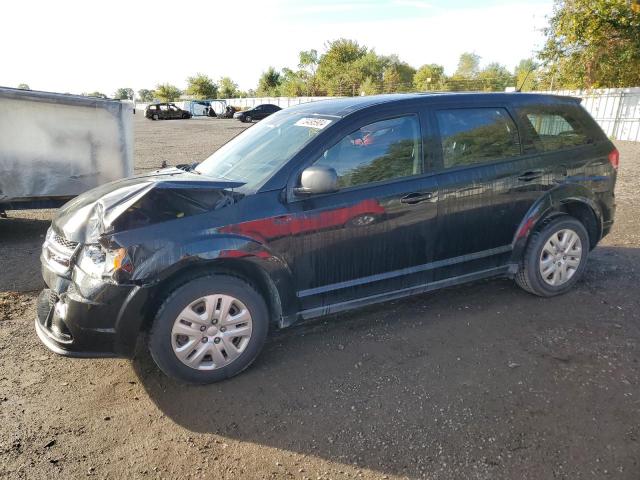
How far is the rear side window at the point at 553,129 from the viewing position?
4176mm

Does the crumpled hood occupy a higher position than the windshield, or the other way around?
the windshield

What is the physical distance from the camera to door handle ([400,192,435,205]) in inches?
139

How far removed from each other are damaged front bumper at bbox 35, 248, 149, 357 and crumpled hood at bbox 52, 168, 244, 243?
0.29 metres

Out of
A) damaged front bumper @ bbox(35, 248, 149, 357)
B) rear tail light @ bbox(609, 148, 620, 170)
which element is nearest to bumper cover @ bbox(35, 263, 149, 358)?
damaged front bumper @ bbox(35, 248, 149, 357)

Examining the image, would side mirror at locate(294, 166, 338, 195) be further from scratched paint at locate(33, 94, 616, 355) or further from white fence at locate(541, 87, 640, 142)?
white fence at locate(541, 87, 640, 142)

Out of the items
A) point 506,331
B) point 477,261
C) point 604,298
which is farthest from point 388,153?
point 604,298

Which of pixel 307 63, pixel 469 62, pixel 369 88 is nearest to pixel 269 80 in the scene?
pixel 307 63

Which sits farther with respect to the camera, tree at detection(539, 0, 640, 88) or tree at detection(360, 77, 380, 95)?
tree at detection(360, 77, 380, 95)

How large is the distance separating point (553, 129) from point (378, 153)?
190cm

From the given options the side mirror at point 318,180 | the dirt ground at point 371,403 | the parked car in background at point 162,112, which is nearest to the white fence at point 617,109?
the dirt ground at point 371,403

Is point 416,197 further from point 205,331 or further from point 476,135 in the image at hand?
point 205,331

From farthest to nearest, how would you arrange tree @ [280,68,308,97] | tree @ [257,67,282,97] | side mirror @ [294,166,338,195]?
tree @ [257,67,282,97]
tree @ [280,68,308,97]
side mirror @ [294,166,338,195]

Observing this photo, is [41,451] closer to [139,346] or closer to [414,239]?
[139,346]

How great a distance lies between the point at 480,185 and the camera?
3.83 meters
